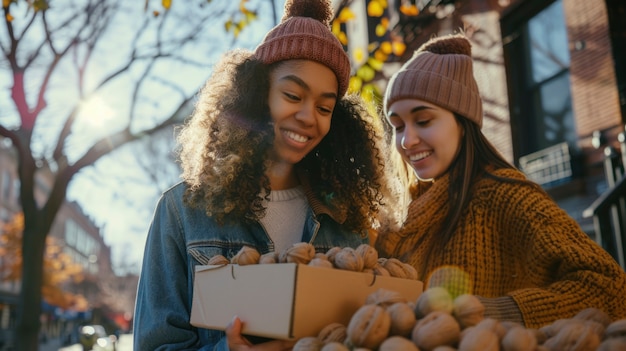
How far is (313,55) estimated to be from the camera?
2.60 meters

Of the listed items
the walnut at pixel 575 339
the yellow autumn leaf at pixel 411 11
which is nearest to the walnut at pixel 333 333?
the walnut at pixel 575 339

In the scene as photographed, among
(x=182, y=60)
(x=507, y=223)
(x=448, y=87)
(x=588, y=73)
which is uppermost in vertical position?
(x=182, y=60)

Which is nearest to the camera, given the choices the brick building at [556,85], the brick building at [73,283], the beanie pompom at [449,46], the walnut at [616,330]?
the walnut at [616,330]

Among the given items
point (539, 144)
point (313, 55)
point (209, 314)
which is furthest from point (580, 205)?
point (209, 314)

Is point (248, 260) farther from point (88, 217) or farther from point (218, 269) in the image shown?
point (88, 217)

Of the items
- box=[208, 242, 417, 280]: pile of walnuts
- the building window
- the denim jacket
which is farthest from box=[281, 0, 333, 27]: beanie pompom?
the building window

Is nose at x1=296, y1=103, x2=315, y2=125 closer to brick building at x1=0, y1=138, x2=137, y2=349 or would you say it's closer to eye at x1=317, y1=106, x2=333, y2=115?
eye at x1=317, y1=106, x2=333, y2=115

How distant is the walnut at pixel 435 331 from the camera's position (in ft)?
4.82

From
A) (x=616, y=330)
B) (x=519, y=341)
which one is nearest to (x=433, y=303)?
(x=519, y=341)

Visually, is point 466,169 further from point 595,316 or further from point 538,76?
point 538,76

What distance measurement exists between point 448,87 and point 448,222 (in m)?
0.67

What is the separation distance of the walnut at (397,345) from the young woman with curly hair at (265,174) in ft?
3.02

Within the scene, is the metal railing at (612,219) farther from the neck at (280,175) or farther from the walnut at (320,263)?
the walnut at (320,263)

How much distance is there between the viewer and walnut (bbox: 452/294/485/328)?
1.58m
